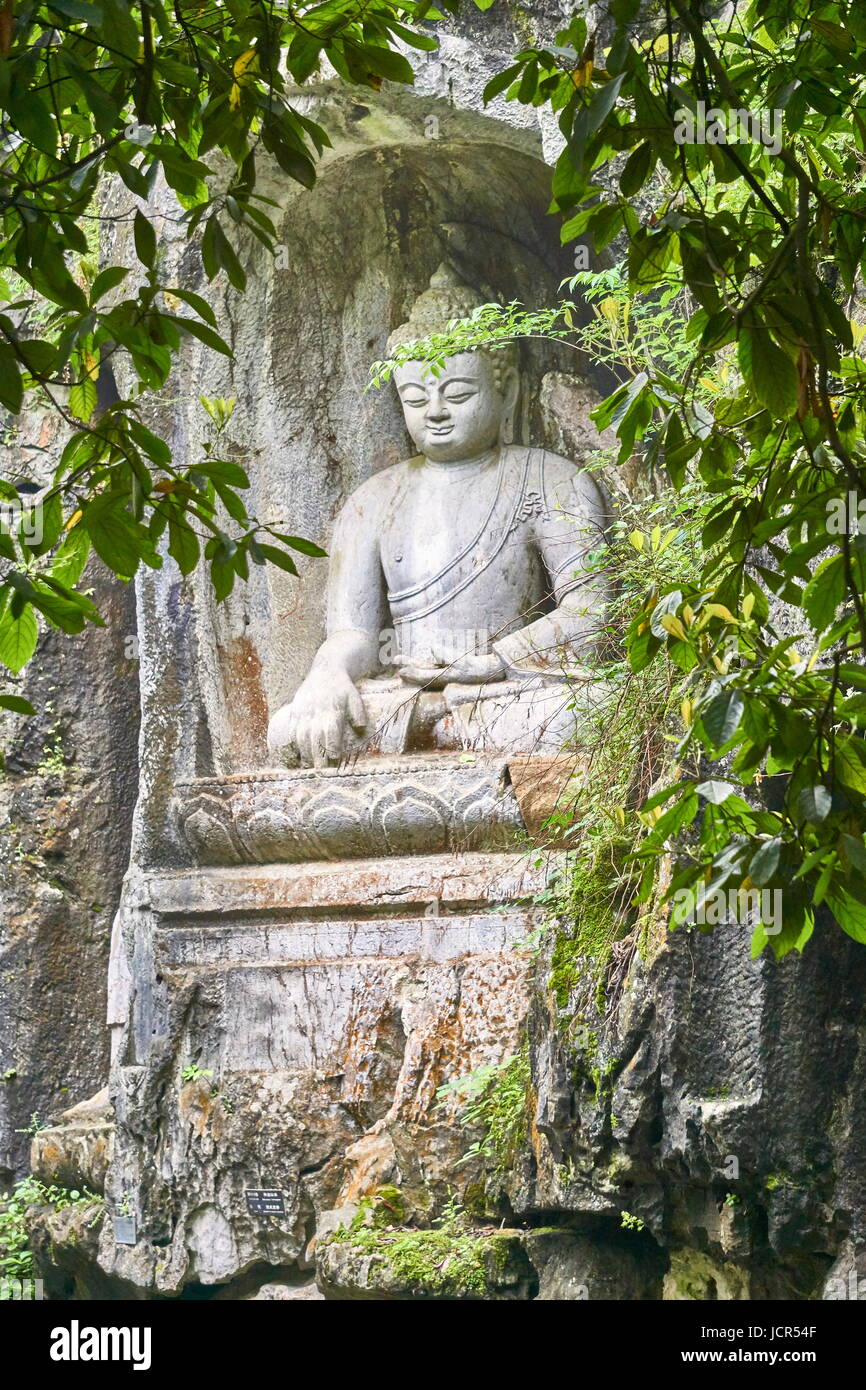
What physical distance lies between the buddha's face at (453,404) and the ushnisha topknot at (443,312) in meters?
0.06

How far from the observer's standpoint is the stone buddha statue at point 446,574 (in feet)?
18.3

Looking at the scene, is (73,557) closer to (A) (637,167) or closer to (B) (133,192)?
(B) (133,192)

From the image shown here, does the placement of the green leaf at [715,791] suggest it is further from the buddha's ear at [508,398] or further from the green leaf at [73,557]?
the buddha's ear at [508,398]

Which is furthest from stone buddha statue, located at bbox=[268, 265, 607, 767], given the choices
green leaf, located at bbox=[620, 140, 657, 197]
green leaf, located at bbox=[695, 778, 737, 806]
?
green leaf, located at bbox=[695, 778, 737, 806]

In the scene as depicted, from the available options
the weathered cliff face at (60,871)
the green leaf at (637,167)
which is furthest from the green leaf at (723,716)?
the weathered cliff face at (60,871)

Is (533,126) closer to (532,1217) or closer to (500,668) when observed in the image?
(500,668)

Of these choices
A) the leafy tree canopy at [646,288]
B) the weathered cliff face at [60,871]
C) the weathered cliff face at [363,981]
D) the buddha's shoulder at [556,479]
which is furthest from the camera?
the weathered cliff face at [60,871]

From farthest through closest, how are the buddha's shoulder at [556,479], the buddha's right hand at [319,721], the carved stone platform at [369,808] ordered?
1. the buddha's shoulder at [556,479]
2. the buddha's right hand at [319,721]
3. the carved stone platform at [369,808]

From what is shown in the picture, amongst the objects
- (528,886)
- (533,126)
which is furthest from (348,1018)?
(533,126)

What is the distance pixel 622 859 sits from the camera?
4.26 m

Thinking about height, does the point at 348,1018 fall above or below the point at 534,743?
below

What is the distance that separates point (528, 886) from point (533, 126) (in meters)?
2.28

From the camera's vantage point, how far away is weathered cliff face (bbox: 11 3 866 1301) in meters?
3.68

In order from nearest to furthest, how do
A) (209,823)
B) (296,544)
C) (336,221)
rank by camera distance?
(296,544), (209,823), (336,221)
